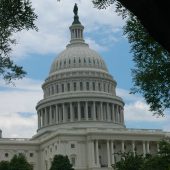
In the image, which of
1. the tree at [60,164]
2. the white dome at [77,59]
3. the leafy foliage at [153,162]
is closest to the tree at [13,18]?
the leafy foliage at [153,162]

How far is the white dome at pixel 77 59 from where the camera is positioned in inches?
6954

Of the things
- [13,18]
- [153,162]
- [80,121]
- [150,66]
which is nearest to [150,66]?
[150,66]

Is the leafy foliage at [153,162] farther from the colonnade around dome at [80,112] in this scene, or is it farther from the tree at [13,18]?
the colonnade around dome at [80,112]

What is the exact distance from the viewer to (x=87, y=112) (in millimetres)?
164125

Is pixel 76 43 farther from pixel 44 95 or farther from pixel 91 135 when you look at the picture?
pixel 91 135

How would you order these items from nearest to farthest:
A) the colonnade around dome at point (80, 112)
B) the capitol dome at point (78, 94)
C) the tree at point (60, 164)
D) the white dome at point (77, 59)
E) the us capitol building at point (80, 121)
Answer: the tree at point (60, 164), the us capitol building at point (80, 121), the colonnade around dome at point (80, 112), the capitol dome at point (78, 94), the white dome at point (77, 59)

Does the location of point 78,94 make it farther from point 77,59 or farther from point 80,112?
point 77,59

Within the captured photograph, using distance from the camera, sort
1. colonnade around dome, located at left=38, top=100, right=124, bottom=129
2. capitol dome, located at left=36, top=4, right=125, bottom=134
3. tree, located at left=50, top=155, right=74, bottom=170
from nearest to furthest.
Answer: tree, located at left=50, top=155, right=74, bottom=170 < colonnade around dome, located at left=38, top=100, right=124, bottom=129 < capitol dome, located at left=36, top=4, right=125, bottom=134

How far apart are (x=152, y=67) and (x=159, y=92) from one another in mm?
1379

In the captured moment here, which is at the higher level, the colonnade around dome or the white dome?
the white dome

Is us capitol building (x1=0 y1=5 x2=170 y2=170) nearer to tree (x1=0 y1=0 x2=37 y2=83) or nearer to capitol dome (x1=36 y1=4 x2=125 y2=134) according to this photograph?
capitol dome (x1=36 y1=4 x2=125 y2=134)

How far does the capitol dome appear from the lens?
16488 centimetres

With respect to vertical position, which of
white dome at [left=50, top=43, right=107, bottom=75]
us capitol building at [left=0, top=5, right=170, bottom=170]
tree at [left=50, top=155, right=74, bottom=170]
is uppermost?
white dome at [left=50, top=43, right=107, bottom=75]

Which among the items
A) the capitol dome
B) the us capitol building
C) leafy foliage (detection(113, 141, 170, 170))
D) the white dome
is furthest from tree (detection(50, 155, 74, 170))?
the white dome
